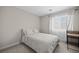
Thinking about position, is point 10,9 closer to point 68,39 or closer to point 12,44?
point 12,44

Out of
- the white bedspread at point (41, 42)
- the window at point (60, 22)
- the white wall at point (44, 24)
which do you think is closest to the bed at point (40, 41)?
the white bedspread at point (41, 42)

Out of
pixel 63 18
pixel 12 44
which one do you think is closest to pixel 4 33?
pixel 12 44

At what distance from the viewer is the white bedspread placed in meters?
0.92

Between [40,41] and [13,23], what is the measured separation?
666 millimetres

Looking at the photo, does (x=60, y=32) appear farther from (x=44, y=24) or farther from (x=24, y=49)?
(x=24, y=49)

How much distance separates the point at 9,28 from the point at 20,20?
0.88 ft

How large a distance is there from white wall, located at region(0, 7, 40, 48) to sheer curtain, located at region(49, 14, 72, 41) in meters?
0.35

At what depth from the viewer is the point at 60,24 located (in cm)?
100

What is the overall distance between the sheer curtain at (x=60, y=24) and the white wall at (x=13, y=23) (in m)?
0.35

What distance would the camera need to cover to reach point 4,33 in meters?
0.91

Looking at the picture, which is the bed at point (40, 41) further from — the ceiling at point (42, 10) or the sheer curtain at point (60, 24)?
the ceiling at point (42, 10)

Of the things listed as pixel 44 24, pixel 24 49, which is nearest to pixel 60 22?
pixel 44 24
